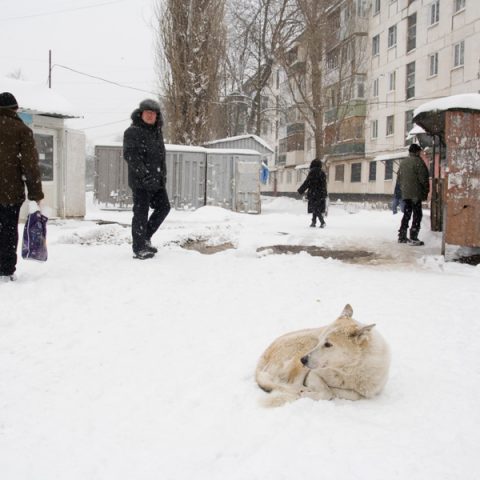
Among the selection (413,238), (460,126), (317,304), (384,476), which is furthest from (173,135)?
(384,476)

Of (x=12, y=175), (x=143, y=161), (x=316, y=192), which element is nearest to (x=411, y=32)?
(x=316, y=192)

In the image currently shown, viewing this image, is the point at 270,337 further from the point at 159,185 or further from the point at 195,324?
the point at 159,185

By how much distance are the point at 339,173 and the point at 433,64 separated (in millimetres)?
13116

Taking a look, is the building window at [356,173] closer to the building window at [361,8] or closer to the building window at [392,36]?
the building window at [392,36]

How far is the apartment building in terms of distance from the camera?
1006 inches

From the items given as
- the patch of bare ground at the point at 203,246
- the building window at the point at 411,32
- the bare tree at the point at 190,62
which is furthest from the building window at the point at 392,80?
the patch of bare ground at the point at 203,246

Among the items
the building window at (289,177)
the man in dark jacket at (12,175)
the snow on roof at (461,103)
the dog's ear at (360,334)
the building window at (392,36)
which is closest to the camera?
the dog's ear at (360,334)

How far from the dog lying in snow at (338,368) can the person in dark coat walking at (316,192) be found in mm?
9438

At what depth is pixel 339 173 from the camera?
39875 mm

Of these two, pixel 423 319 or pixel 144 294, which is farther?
pixel 144 294

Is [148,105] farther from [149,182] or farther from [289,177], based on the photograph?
[289,177]

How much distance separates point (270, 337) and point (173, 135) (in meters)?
19.8

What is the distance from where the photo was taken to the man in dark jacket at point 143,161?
6.31 m

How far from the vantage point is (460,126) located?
671 centimetres
